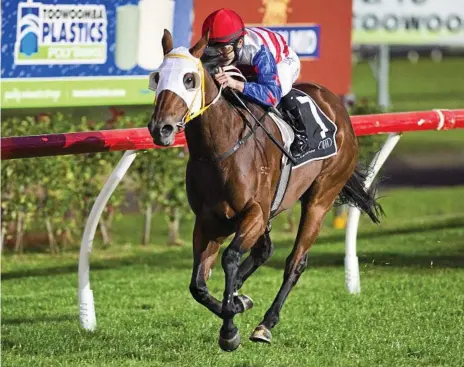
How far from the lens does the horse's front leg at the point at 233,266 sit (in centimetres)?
532

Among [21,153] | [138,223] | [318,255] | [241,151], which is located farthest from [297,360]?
[138,223]

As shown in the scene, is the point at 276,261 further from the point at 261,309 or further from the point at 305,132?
the point at 305,132

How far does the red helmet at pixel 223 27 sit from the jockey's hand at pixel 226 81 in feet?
0.50

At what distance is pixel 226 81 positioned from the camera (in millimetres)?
5418

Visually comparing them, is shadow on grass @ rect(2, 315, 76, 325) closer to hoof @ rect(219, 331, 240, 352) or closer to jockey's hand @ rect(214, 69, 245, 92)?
hoof @ rect(219, 331, 240, 352)

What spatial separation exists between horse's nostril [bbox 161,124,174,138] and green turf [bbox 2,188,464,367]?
1.23m

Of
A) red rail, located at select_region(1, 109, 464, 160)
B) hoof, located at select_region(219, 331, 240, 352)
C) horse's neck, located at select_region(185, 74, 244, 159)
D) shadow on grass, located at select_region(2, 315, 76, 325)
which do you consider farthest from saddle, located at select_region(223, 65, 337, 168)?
shadow on grass, located at select_region(2, 315, 76, 325)

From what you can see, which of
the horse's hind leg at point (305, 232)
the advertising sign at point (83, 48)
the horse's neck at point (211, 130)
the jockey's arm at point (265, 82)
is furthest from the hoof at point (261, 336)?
the advertising sign at point (83, 48)

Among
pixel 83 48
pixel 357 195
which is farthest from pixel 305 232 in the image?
pixel 83 48

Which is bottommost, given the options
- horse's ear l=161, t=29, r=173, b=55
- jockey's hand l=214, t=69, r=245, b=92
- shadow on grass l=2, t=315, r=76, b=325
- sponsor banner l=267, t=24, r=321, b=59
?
shadow on grass l=2, t=315, r=76, b=325

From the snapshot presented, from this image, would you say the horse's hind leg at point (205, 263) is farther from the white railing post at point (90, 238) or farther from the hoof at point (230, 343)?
the white railing post at point (90, 238)

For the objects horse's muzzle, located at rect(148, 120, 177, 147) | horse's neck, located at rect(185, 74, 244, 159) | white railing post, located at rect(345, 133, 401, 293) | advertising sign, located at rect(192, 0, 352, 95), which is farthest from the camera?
advertising sign, located at rect(192, 0, 352, 95)

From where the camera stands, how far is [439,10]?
45.3ft

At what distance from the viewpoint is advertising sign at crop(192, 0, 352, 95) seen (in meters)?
9.61
